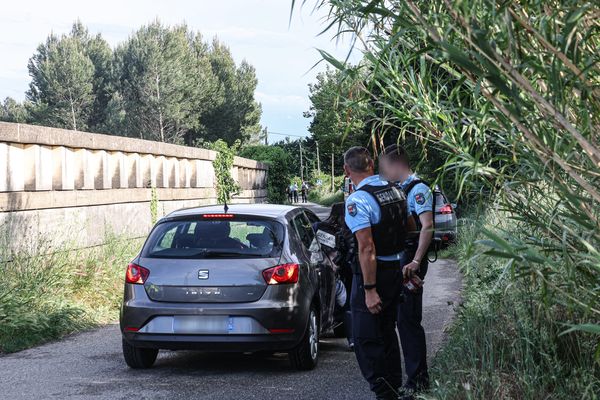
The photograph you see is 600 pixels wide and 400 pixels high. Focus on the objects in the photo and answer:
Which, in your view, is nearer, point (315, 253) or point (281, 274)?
point (281, 274)

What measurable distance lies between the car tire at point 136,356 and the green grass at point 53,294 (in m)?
1.88

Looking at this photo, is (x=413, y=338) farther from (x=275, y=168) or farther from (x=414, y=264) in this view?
(x=275, y=168)

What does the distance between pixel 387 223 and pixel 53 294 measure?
20.3 ft

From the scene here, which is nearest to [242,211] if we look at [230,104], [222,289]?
[222,289]

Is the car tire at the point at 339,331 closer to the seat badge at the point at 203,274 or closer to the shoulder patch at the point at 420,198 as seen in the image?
the seat badge at the point at 203,274

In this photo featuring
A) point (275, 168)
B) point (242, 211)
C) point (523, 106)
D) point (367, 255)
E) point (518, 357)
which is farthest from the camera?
point (275, 168)

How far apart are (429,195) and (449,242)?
560 inches

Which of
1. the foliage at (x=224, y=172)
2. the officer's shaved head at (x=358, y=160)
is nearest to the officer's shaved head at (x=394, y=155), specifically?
the officer's shaved head at (x=358, y=160)

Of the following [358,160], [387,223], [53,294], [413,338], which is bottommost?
[53,294]

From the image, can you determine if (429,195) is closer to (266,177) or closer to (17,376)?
(17,376)

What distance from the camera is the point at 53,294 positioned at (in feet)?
35.0

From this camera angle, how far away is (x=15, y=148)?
40.1 ft

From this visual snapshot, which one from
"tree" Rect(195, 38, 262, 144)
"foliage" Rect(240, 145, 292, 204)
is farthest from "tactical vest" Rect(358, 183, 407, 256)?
"tree" Rect(195, 38, 262, 144)

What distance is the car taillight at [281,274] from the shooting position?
23.9 feet
